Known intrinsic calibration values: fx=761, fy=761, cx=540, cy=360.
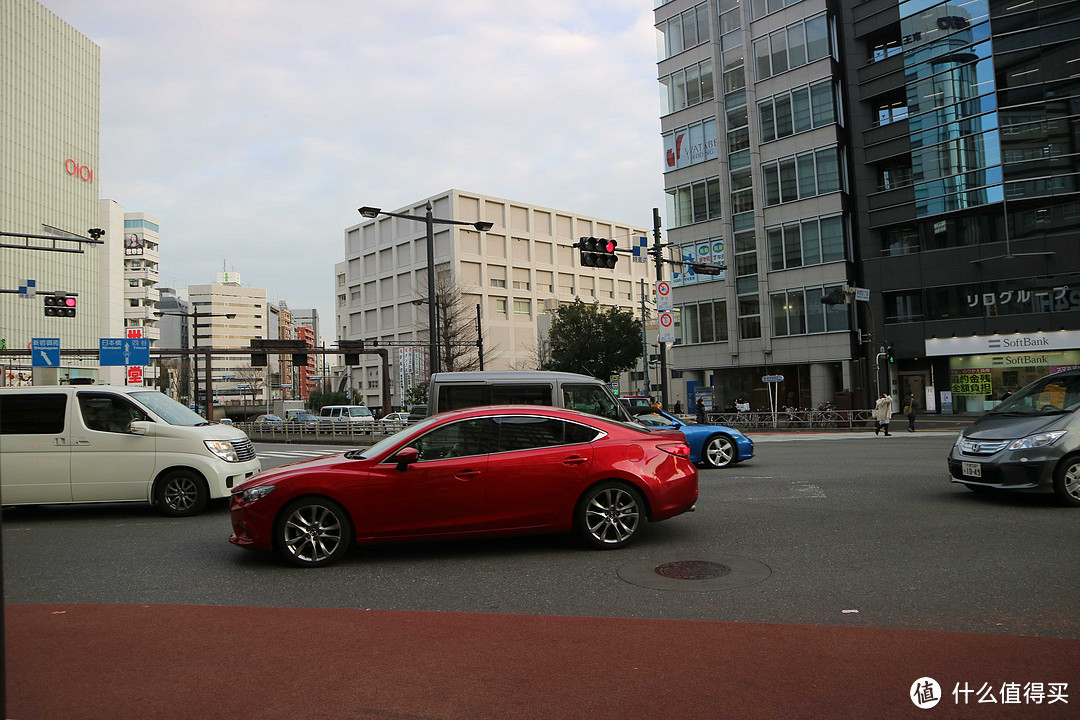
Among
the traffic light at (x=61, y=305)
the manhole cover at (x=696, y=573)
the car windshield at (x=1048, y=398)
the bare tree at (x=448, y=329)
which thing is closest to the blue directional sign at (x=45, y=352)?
the traffic light at (x=61, y=305)

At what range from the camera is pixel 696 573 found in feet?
21.2

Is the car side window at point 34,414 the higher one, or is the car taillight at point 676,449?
the car side window at point 34,414

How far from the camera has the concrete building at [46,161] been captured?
259 feet

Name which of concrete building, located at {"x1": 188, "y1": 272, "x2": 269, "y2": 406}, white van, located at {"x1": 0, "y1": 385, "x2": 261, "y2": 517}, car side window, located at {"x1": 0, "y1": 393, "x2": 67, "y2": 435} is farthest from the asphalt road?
concrete building, located at {"x1": 188, "y1": 272, "x2": 269, "y2": 406}

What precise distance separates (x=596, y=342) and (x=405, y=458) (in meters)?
59.5

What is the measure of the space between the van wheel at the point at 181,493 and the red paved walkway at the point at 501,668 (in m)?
5.07

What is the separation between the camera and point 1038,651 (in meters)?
4.32

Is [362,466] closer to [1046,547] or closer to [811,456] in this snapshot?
[1046,547]

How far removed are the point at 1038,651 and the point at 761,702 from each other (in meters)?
1.82

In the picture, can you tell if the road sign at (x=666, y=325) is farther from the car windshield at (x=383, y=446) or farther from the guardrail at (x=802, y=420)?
the car windshield at (x=383, y=446)

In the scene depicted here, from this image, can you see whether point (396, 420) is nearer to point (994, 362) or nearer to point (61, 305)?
point (61, 305)

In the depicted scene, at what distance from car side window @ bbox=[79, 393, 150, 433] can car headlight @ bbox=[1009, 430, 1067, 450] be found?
11.0 meters

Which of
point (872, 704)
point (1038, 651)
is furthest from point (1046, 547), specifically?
point (872, 704)

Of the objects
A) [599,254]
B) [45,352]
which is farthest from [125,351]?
[599,254]
